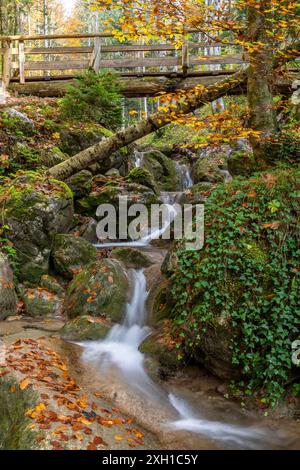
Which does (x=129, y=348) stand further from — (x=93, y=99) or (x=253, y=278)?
(x=93, y=99)

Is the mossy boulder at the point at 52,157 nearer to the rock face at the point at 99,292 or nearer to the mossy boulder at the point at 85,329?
the rock face at the point at 99,292

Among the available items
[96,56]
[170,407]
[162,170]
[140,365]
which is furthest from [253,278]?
[96,56]

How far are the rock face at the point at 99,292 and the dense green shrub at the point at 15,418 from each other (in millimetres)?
2783

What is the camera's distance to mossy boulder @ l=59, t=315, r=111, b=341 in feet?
20.5

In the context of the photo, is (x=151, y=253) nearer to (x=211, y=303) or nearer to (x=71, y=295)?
(x=71, y=295)

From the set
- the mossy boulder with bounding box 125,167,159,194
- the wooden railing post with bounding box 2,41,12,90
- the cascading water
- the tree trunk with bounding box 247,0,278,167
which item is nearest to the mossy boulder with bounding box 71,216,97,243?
the cascading water

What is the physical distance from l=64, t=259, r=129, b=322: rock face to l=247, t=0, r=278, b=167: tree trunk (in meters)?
3.53

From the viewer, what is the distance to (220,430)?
456 centimetres

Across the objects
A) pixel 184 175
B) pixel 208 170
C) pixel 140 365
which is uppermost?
pixel 208 170

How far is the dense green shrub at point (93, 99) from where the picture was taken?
12.1 m

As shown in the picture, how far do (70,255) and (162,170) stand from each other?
687 cm

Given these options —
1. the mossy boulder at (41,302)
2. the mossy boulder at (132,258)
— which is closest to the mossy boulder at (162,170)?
the mossy boulder at (132,258)

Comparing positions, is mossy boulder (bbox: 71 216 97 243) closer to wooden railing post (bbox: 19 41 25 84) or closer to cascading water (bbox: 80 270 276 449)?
cascading water (bbox: 80 270 276 449)
